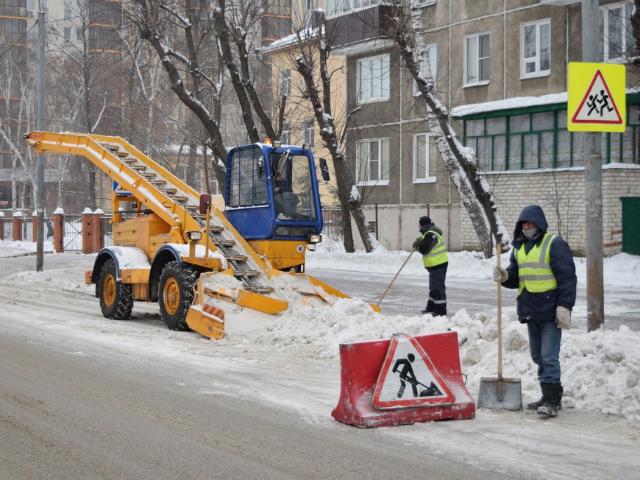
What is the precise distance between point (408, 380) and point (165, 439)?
2.05 m

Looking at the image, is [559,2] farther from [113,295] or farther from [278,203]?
[113,295]

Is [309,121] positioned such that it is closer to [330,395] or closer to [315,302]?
[315,302]

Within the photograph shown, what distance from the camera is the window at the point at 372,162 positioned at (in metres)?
36.9

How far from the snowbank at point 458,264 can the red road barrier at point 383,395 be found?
1354 centimetres

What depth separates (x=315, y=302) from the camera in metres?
13.1

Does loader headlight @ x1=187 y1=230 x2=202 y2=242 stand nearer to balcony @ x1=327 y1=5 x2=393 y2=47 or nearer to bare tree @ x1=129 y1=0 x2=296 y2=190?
bare tree @ x1=129 y1=0 x2=296 y2=190

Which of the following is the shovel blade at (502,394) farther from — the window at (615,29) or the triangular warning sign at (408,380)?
the window at (615,29)

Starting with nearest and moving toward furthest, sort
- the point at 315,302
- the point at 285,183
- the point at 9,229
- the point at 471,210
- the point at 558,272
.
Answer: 1. the point at 558,272
2. the point at 315,302
3. the point at 285,183
4. the point at 471,210
5. the point at 9,229

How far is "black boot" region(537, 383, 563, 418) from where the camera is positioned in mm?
7777

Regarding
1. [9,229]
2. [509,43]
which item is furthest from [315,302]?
[9,229]

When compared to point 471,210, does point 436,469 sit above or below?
below

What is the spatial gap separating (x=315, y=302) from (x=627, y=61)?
16181mm

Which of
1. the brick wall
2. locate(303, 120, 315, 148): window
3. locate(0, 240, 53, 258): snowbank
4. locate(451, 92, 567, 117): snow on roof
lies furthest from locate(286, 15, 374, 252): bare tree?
locate(0, 240, 53, 258): snowbank

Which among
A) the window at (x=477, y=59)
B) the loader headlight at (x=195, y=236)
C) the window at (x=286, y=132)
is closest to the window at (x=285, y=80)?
the window at (x=286, y=132)
